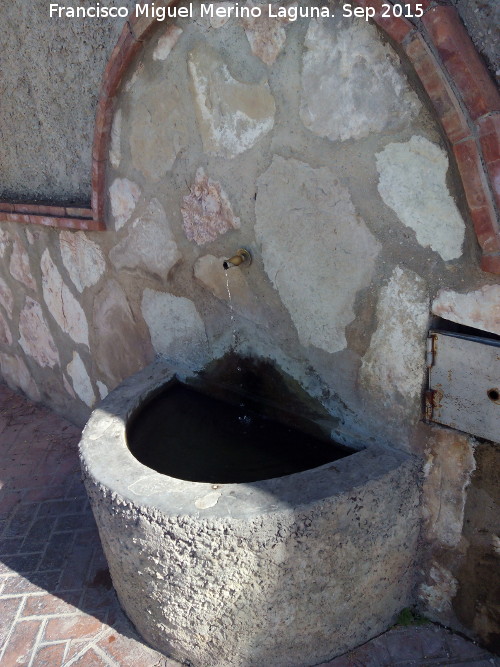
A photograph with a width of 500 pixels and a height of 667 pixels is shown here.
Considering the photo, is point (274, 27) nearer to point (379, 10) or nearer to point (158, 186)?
point (379, 10)

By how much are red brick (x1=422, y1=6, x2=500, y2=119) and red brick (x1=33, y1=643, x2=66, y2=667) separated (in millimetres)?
2256

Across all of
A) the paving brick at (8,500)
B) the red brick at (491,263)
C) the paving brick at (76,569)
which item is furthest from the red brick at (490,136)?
the paving brick at (8,500)

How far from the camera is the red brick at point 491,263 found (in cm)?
145

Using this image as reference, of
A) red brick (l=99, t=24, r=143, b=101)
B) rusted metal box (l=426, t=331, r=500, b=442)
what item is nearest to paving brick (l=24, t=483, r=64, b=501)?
red brick (l=99, t=24, r=143, b=101)

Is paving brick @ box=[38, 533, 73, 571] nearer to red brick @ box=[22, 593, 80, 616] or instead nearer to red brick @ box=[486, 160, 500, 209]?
red brick @ box=[22, 593, 80, 616]

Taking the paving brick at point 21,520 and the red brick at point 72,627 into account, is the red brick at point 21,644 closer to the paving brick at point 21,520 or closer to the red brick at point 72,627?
the red brick at point 72,627

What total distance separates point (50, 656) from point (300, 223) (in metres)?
1.84

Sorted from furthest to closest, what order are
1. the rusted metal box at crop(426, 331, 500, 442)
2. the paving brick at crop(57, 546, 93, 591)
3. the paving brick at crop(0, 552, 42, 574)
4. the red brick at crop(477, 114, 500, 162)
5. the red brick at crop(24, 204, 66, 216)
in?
1. the red brick at crop(24, 204, 66, 216)
2. the paving brick at crop(0, 552, 42, 574)
3. the paving brick at crop(57, 546, 93, 591)
4. the rusted metal box at crop(426, 331, 500, 442)
5. the red brick at crop(477, 114, 500, 162)

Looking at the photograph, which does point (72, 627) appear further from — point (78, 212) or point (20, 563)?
point (78, 212)

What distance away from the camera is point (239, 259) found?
2164 millimetres

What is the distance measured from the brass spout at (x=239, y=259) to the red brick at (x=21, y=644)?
5.30 ft

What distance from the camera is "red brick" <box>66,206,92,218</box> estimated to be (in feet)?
9.10

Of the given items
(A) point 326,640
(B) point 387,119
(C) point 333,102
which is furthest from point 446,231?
(A) point 326,640

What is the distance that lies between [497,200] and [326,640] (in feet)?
5.02
